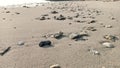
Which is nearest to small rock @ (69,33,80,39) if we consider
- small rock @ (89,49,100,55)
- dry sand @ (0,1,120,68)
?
dry sand @ (0,1,120,68)

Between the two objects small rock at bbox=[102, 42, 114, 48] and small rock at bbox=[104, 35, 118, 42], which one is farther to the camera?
small rock at bbox=[104, 35, 118, 42]

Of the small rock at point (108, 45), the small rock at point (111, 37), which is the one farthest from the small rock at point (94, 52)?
the small rock at point (111, 37)

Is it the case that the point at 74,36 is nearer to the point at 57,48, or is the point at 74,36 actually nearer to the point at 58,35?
the point at 58,35

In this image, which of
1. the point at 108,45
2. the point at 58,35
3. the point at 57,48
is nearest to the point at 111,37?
the point at 108,45

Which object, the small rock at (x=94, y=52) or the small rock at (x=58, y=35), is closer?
the small rock at (x=94, y=52)

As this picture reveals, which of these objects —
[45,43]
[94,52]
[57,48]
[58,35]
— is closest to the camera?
[94,52]

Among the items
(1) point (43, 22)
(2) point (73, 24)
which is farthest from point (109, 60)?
(1) point (43, 22)

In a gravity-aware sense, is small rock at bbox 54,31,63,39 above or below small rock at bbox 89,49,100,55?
below

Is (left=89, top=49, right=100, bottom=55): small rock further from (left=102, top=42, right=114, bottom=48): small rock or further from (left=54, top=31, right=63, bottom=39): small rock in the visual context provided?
(left=54, top=31, right=63, bottom=39): small rock

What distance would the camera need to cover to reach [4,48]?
393cm

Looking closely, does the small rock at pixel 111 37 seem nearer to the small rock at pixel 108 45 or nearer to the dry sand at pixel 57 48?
the dry sand at pixel 57 48

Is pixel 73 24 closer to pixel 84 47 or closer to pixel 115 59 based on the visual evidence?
pixel 84 47

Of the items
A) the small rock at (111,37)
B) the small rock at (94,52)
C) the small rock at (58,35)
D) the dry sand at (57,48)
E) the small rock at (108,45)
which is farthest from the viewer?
the small rock at (58,35)

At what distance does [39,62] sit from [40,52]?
37 centimetres
